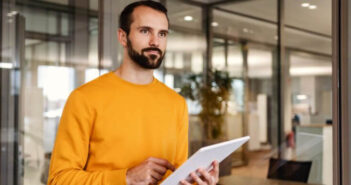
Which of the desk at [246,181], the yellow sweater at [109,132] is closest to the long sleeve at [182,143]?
the yellow sweater at [109,132]

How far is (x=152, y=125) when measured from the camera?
5.19 ft

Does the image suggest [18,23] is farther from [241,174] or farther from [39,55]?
[241,174]

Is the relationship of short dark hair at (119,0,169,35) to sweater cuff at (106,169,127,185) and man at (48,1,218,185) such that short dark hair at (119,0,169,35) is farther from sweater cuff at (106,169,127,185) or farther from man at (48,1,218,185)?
sweater cuff at (106,169,127,185)

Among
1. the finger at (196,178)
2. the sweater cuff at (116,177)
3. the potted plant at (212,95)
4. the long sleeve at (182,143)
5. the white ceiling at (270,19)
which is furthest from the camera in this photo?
the potted plant at (212,95)

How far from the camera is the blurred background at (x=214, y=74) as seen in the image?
7.41 ft

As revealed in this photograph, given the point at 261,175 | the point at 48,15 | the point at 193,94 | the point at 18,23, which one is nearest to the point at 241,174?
the point at 261,175

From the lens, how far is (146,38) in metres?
1.52

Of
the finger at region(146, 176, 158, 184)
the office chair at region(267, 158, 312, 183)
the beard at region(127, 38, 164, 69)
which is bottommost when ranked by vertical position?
the office chair at region(267, 158, 312, 183)

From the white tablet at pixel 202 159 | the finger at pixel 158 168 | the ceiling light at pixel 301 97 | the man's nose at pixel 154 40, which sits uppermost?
the man's nose at pixel 154 40

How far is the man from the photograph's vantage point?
1.48 m

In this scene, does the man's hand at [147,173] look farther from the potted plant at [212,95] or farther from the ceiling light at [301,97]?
the potted plant at [212,95]

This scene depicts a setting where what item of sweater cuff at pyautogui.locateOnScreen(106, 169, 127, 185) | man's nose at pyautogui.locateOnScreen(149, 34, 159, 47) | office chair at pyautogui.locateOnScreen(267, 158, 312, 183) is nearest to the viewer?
sweater cuff at pyautogui.locateOnScreen(106, 169, 127, 185)

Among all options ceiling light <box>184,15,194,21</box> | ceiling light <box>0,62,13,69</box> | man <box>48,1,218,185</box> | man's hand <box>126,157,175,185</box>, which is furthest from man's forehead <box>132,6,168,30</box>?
ceiling light <box>0,62,13,69</box>

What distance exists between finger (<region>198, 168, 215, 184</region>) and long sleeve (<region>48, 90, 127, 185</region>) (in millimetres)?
273
